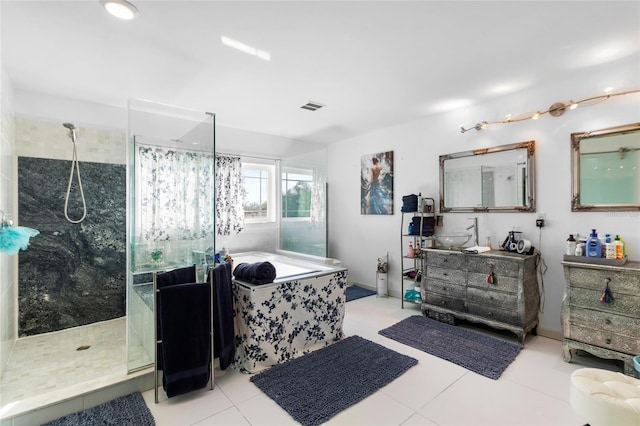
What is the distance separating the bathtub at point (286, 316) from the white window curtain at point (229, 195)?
1842 mm

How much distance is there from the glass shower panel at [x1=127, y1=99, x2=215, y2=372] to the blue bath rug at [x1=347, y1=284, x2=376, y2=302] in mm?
2541

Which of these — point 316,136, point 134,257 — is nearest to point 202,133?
point 134,257

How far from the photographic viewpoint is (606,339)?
230 cm

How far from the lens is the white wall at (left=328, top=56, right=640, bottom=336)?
257cm

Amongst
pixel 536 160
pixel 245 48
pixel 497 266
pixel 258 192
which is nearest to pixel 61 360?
pixel 245 48

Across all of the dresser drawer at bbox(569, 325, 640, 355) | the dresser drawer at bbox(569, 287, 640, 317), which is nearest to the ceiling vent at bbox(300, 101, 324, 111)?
the dresser drawer at bbox(569, 287, 640, 317)

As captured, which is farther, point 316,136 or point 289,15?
point 316,136

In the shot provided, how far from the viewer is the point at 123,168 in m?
3.48

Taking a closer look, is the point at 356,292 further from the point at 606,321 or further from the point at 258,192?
the point at 606,321

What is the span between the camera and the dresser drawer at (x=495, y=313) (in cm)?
277

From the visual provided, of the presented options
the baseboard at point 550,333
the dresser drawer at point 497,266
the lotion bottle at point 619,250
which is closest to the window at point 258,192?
the dresser drawer at point 497,266

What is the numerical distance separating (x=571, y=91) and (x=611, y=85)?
0.27 metres

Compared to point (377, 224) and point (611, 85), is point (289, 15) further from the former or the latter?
point (377, 224)

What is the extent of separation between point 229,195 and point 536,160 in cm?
372
